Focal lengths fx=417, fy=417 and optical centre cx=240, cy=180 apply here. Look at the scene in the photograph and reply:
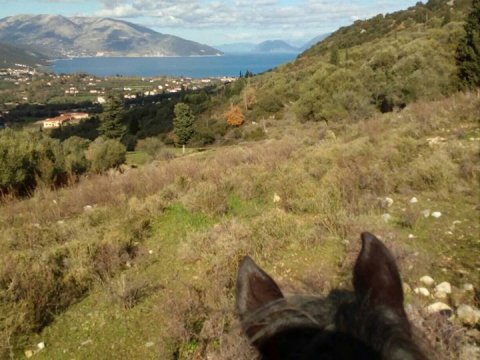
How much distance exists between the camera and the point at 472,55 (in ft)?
61.6

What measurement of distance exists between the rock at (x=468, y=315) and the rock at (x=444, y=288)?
36 centimetres

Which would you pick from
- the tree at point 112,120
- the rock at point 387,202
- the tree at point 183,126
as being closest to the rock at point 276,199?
the rock at point 387,202

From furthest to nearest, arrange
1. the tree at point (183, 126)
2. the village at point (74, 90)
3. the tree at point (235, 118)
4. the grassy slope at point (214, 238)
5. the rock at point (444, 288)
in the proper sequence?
1. the village at point (74, 90)
2. the tree at point (235, 118)
3. the tree at point (183, 126)
4. the grassy slope at point (214, 238)
5. the rock at point (444, 288)

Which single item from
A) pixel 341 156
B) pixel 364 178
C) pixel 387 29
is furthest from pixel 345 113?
pixel 387 29

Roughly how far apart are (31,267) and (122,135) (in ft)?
143

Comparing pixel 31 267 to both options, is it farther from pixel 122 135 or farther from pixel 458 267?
pixel 122 135

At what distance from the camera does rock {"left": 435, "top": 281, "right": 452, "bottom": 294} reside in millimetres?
4137

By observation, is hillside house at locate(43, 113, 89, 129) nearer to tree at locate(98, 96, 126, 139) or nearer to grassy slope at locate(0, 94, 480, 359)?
tree at locate(98, 96, 126, 139)

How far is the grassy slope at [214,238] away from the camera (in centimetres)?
424

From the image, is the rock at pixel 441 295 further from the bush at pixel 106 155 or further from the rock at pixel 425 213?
the bush at pixel 106 155

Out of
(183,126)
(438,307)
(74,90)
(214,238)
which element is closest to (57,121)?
(183,126)

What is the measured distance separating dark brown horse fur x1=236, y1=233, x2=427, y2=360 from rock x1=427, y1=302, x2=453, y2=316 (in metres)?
3.02

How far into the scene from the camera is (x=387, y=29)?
2507 inches

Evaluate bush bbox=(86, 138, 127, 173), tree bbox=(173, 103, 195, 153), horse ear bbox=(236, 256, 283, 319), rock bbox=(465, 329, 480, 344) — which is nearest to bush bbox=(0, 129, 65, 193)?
bush bbox=(86, 138, 127, 173)
